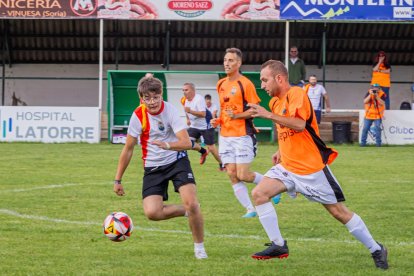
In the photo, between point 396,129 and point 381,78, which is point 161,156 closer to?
point 396,129

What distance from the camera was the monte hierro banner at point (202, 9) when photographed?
30344 mm

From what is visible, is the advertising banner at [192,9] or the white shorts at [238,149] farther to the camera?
the advertising banner at [192,9]

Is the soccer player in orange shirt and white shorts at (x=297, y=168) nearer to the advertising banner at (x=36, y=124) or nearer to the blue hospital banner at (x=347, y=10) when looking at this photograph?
the advertising banner at (x=36, y=124)

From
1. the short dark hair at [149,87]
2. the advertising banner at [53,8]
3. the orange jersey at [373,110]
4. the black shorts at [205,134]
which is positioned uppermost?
the short dark hair at [149,87]

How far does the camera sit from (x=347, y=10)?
30453mm

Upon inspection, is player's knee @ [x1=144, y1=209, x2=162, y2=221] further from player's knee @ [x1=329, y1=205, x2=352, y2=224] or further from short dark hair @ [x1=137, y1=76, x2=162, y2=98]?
player's knee @ [x1=329, y1=205, x2=352, y2=224]

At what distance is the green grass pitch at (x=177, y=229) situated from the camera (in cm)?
885

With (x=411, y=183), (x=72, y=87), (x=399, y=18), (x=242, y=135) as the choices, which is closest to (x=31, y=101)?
(x=72, y=87)

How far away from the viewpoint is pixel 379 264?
874cm

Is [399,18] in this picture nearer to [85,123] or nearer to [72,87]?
[85,123]

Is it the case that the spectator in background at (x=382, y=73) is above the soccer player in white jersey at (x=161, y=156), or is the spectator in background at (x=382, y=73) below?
below

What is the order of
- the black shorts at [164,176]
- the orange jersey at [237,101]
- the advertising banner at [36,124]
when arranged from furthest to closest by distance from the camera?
1. the advertising banner at [36,124]
2. the orange jersey at [237,101]
3. the black shorts at [164,176]

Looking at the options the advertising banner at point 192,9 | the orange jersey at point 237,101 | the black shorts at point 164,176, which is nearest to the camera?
the black shorts at point 164,176

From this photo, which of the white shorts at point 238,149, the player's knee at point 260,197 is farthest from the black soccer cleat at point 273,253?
the white shorts at point 238,149
